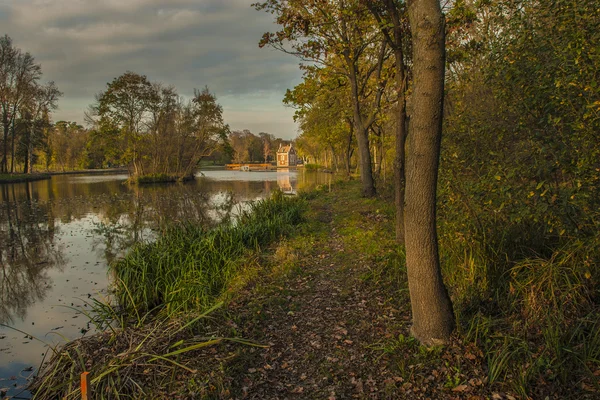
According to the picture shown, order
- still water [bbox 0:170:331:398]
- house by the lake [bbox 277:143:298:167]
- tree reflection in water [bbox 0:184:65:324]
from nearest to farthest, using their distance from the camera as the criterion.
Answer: still water [bbox 0:170:331:398] → tree reflection in water [bbox 0:184:65:324] → house by the lake [bbox 277:143:298:167]

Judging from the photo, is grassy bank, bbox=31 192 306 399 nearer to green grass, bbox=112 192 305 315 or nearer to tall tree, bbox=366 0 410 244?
green grass, bbox=112 192 305 315

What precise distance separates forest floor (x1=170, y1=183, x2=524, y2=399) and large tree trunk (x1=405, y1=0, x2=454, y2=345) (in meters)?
0.34

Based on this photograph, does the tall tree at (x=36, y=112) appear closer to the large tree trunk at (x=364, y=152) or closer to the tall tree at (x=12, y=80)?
the tall tree at (x=12, y=80)

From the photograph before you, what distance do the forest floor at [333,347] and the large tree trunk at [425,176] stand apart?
342mm

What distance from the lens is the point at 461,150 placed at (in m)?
5.56

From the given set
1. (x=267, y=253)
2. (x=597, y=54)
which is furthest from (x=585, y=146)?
(x=267, y=253)

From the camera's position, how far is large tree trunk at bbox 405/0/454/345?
11.6 feet

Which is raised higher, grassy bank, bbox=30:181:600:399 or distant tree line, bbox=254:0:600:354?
distant tree line, bbox=254:0:600:354

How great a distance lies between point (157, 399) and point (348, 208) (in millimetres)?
11253

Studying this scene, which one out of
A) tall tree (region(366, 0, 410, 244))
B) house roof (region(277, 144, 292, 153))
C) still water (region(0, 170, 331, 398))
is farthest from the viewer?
house roof (region(277, 144, 292, 153))

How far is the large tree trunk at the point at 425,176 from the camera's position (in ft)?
11.6

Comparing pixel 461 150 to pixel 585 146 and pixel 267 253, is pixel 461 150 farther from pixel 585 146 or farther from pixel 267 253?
pixel 267 253

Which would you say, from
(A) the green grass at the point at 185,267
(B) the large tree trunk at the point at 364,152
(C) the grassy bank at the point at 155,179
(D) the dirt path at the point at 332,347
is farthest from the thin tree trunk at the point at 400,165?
(C) the grassy bank at the point at 155,179

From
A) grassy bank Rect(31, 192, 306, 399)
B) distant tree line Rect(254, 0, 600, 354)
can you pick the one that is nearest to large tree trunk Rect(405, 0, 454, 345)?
distant tree line Rect(254, 0, 600, 354)
